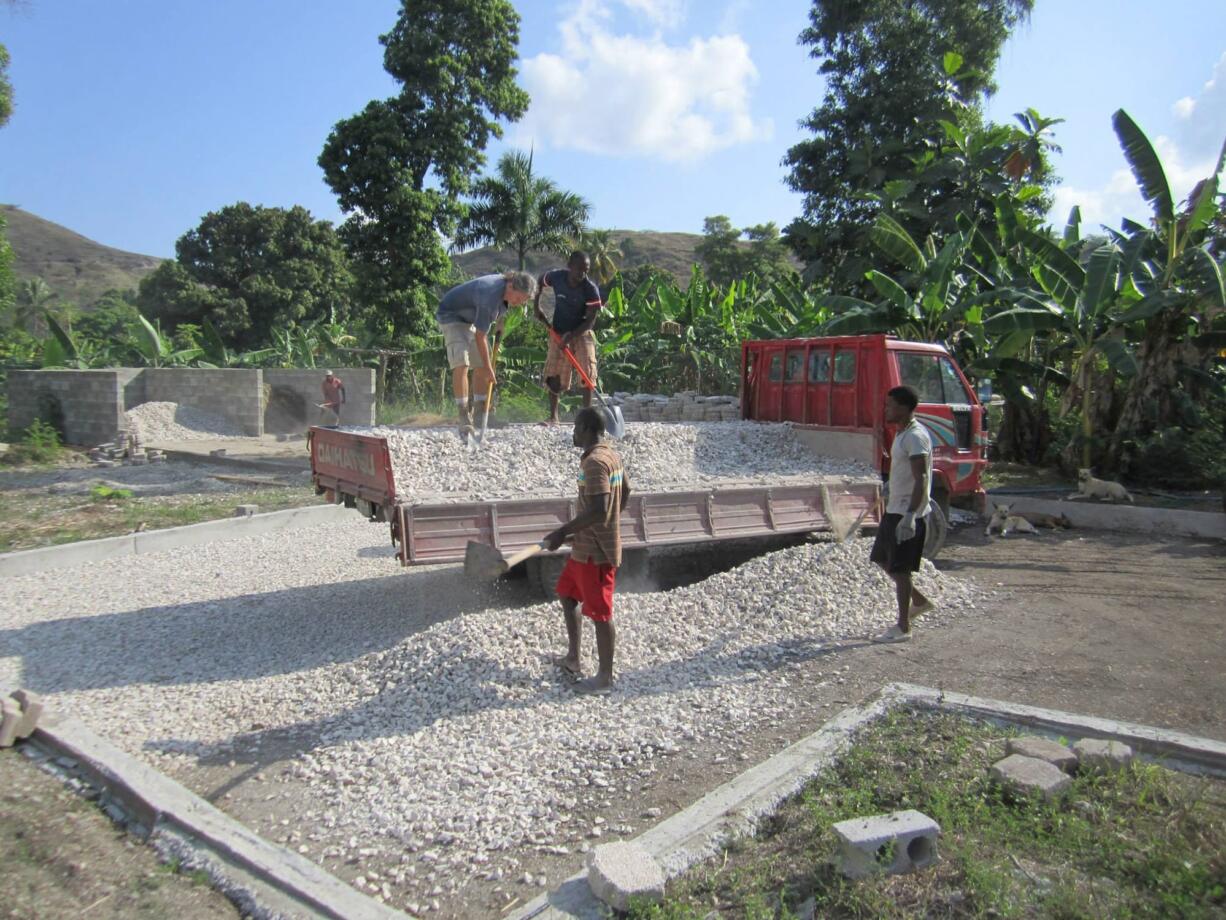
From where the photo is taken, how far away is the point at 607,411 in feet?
24.0

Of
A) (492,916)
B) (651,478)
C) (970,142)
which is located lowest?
(492,916)

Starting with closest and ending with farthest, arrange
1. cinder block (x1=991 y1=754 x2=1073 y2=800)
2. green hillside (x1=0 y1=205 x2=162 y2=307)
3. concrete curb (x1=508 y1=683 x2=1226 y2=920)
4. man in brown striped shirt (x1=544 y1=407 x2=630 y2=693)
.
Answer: concrete curb (x1=508 y1=683 x2=1226 y2=920)
cinder block (x1=991 y1=754 x2=1073 y2=800)
man in brown striped shirt (x1=544 y1=407 x2=630 y2=693)
green hillside (x1=0 y1=205 x2=162 y2=307)

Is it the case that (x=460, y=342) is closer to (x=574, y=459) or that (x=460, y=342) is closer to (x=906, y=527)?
(x=574, y=459)

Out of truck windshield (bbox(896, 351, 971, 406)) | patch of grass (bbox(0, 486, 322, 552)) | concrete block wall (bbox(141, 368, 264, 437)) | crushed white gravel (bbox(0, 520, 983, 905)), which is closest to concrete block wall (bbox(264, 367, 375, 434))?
concrete block wall (bbox(141, 368, 264, 437))

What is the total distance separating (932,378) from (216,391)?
16540mm

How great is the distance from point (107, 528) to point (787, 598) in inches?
309

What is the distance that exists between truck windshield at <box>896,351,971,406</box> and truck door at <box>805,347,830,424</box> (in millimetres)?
752

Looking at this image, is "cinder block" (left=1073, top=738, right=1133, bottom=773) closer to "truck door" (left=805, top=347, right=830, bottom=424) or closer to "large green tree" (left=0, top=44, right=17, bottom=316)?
"truck door" (left=805, top=347, right=830, bottom=424)

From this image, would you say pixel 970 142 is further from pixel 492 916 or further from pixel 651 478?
pixel 492 916

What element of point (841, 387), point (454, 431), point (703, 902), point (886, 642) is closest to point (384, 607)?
point (454, 431)

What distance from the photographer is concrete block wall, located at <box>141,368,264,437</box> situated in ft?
63.6

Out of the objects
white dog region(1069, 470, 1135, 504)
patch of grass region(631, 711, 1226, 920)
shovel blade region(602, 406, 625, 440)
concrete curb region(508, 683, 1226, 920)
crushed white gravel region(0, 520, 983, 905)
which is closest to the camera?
patch of grass region(631, 711, 1226, 920)

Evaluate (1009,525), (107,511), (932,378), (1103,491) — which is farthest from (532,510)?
(1103,491)

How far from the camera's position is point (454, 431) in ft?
22.5
